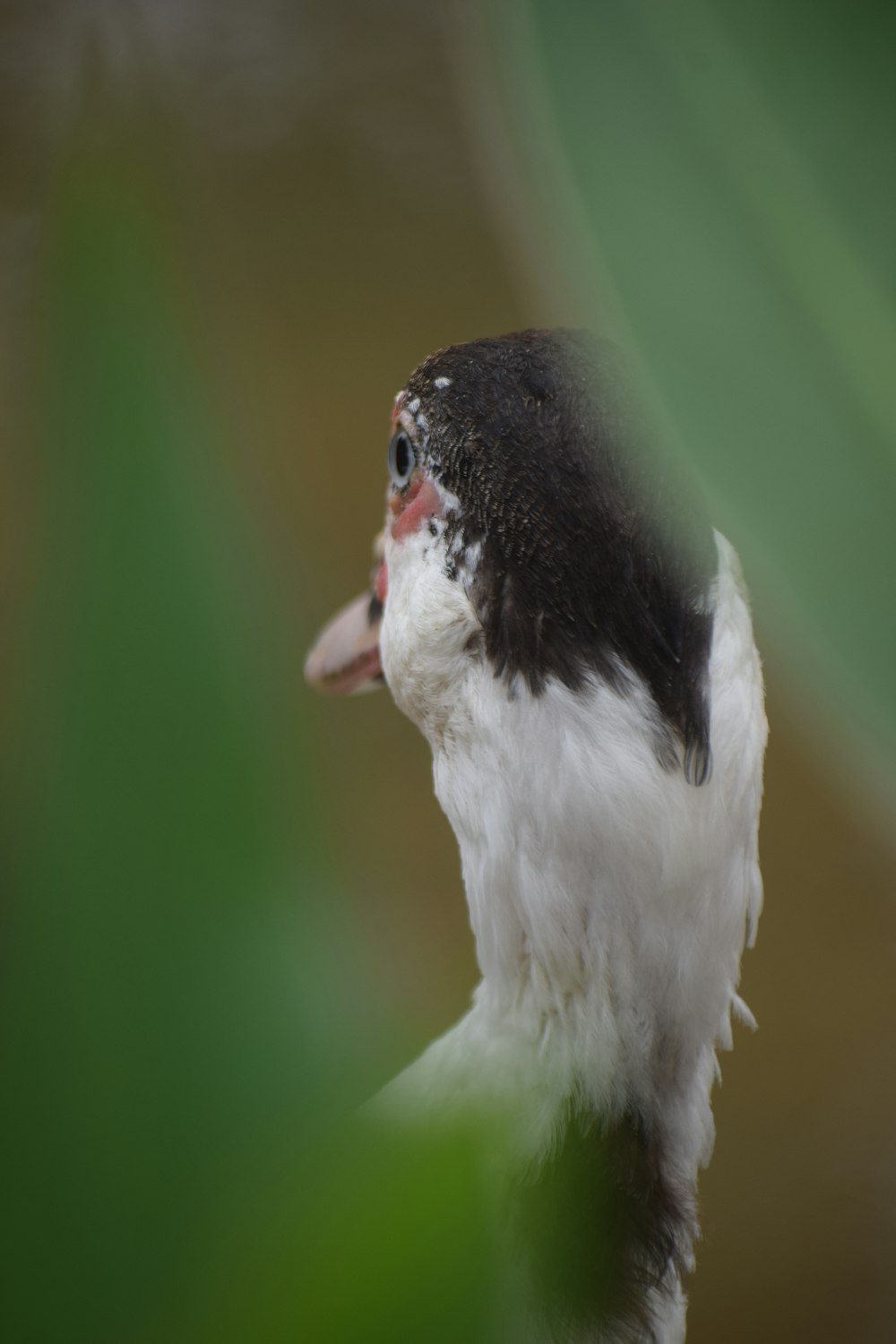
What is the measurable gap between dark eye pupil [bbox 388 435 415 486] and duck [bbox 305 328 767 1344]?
4 centimetres

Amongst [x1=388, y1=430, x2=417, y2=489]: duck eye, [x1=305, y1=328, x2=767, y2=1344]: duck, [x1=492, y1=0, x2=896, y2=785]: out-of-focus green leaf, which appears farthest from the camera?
[x1=388, y1=430, x2=417, y2=489]: duck eye

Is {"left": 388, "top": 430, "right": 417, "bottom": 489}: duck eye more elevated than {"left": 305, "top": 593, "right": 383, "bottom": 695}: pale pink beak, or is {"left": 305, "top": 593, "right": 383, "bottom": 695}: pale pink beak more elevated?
{"left": 388, "top": 430, "right": 417, "bottom": 489}: duck eye

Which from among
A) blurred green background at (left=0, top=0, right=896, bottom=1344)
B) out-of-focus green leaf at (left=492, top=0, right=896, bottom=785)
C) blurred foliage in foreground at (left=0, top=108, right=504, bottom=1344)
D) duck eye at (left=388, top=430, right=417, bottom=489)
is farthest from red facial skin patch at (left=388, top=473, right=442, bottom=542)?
blurred foliage in foreground at (left=0, top=108, right=504, bottom=1344)

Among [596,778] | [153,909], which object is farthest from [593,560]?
[153,909]

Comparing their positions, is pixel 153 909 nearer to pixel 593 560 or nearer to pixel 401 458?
pixel 593 560

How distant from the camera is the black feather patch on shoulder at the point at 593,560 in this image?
1.36 ft

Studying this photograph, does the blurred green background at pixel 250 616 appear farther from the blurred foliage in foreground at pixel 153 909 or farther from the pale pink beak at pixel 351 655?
the pale pink beak at pixel 351 655

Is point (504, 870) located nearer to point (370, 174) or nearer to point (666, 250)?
point (666, 250)

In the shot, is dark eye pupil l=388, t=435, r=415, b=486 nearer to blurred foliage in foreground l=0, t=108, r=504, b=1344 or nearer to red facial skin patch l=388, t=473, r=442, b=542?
red facial skin patch l=388, t=473, r=442, b=542

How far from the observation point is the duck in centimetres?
41

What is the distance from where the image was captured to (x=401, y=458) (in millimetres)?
528

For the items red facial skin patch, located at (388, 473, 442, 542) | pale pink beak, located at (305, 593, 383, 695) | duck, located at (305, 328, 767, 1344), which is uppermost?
red facial skin patch, located at (388, 473, 442, 542)

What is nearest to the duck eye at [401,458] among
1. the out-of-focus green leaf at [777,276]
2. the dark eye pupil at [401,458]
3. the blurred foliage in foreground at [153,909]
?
the dark eye pupil at [401,458]

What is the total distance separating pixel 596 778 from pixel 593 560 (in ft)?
0.25
